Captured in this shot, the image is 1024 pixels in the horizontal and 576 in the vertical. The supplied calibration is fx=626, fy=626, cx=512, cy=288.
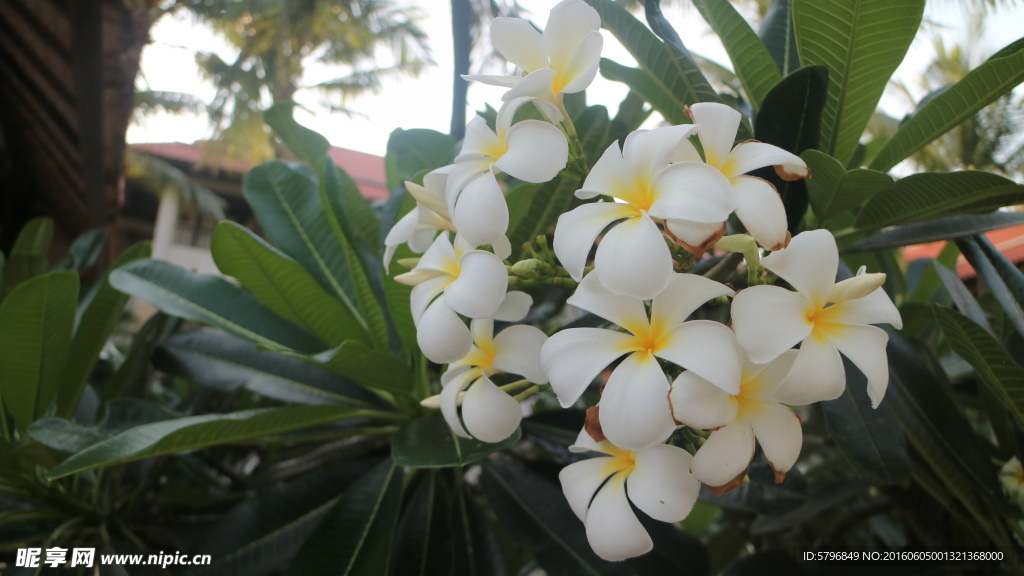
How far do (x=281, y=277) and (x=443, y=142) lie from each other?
315 millimetres

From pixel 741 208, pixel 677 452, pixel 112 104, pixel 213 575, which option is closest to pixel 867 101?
pixel 741 208

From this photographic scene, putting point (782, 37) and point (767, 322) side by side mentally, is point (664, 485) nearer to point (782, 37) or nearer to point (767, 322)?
point (767, 322)

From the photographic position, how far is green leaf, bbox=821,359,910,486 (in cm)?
67

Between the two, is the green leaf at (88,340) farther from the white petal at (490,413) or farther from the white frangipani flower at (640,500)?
the white frangipani flower at (640,500)

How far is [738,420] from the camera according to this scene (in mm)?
434

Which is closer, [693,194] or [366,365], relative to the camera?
[693,194]

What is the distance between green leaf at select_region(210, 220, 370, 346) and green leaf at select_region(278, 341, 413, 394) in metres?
0.13

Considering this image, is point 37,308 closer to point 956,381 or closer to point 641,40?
point 641,40

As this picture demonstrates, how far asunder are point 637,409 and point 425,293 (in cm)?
24

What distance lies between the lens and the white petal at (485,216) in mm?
468

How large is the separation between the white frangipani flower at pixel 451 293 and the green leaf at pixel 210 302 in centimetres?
44

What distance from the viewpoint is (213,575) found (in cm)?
79

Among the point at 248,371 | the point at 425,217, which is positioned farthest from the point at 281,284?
the point at 425,217

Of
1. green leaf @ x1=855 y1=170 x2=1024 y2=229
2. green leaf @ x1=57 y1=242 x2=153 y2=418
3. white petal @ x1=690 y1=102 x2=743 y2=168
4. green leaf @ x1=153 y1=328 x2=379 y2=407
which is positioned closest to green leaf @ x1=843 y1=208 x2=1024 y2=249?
green leaf @ x1=855 y1=170 x2=1024 y2=229
